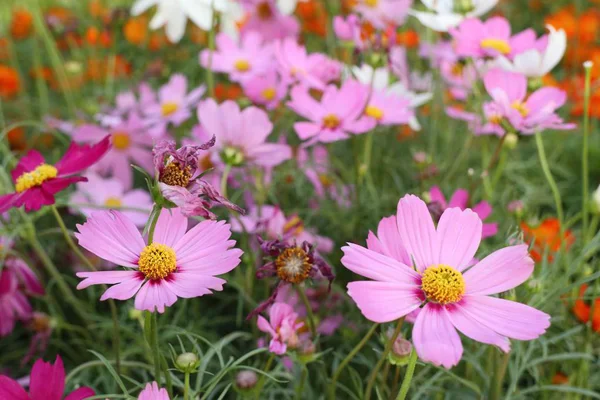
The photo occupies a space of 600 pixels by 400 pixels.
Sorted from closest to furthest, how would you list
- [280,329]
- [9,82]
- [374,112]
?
[280,329] → [374,112] → [9,82]

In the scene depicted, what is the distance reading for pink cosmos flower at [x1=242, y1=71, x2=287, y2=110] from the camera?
0.90 m

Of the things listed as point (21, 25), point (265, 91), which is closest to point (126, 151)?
point (265, 91)

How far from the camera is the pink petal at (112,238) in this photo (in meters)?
0.45

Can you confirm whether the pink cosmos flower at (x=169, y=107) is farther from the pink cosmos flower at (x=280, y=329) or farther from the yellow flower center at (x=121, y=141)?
the pink cosmos flower at (x=280, y=329)

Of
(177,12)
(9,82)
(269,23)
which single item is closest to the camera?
(177,12)

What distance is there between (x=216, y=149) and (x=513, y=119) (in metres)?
0.34

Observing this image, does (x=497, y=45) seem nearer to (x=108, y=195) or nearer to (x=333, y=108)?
(x=333, y=108)

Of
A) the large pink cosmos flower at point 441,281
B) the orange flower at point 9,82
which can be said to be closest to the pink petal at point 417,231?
the large pink cosmos flower at point 441,281

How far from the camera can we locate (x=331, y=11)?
1272 millimetres

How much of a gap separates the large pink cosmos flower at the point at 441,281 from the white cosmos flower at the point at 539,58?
0.35 m

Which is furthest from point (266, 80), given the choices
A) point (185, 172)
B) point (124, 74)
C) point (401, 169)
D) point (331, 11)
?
point (124, 74)

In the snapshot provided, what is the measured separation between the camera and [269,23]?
1.30 meters

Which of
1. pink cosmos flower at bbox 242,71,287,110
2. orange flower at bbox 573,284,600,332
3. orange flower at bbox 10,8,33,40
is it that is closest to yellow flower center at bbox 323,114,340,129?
pink cosmos flower at bbox 242,71,287,110

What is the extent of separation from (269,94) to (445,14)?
26 centimetres
